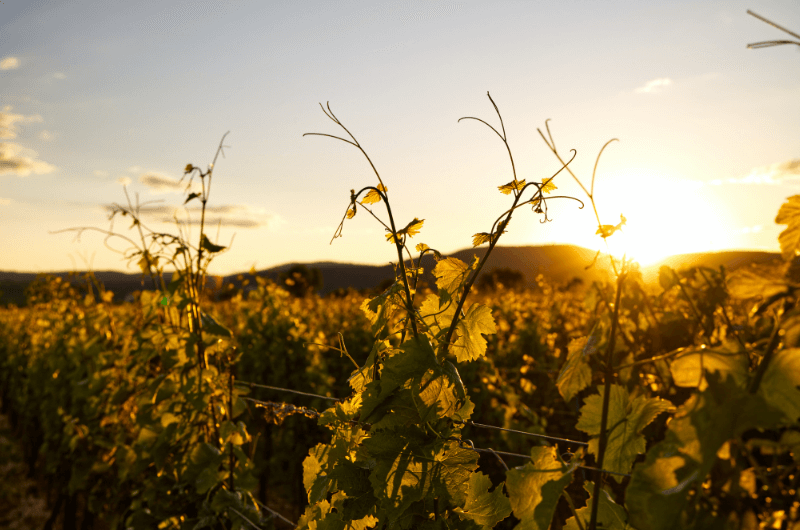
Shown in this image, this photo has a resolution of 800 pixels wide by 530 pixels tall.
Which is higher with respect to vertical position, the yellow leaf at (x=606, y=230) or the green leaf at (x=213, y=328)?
the yellow leaf at (x=606, y=230)

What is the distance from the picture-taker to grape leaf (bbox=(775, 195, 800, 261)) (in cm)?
80

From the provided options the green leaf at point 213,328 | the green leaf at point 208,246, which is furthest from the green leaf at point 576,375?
the green leaf at point 208,246

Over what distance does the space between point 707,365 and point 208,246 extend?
2.44 m

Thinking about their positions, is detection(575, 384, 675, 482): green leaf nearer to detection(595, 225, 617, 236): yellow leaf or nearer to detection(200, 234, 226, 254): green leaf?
detection(595, 225, 617, 236): yellow leaf

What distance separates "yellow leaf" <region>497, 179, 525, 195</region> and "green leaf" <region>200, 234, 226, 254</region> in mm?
1775

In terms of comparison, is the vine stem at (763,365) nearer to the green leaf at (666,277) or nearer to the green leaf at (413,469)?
the green leaf at (666,277)

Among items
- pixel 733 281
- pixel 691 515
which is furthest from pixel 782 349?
pixel 691 515

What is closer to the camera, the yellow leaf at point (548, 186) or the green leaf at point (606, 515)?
the green leaf at point (606, 515)

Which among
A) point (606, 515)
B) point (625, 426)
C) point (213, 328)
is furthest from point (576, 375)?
point (213, 328)

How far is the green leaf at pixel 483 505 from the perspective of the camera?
135 cm

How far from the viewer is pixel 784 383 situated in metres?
0.70

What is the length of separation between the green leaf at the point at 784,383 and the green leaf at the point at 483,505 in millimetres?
799

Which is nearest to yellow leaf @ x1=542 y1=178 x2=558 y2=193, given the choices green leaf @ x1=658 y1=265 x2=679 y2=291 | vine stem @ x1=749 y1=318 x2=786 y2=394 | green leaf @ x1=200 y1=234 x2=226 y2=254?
green leaf @ x1=658 y1=265 x2=679 y2=291

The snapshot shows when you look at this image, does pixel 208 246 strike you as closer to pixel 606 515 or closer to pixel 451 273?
pixel 451 273
